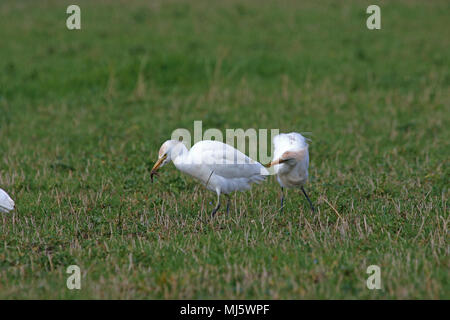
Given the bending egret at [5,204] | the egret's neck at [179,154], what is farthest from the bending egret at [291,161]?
the bending egret at [5,204]

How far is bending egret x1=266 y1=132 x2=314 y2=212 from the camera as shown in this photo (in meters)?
7.25

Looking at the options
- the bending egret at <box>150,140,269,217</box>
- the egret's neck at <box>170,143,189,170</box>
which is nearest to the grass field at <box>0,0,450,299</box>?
the bending egret at <box>150,140,269,217</box>

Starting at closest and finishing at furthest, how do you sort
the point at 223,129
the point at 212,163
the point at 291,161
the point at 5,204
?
the point at 5,204, the point at 291,161, the point at 212,163, the point at 223,129

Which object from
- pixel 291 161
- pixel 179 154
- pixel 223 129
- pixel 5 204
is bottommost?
pixel 5 204

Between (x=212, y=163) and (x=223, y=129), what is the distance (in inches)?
170

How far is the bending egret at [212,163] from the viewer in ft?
24.6

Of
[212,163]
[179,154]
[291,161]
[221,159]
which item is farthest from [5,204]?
[291,161]

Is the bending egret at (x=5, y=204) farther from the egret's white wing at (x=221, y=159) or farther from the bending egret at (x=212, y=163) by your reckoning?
the egret's white wing at (x=221, y=159)

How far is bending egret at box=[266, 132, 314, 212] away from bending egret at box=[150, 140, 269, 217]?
1.37 ft

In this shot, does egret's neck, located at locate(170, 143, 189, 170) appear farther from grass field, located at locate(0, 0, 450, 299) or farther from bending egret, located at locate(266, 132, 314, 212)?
bending egret, located at locate(266, 132, 314, 212)

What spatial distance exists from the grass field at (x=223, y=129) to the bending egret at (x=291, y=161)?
0.39 m

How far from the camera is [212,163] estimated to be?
7.51 meters

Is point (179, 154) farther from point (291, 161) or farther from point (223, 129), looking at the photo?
point (223, 129)
